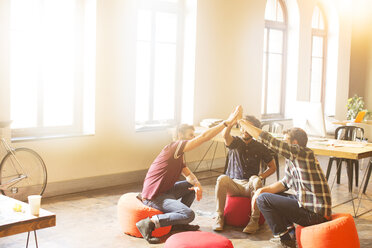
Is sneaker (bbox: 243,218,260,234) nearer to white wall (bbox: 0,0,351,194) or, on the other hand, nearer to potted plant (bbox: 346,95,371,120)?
white wall (bbox: 0,0,351,194)

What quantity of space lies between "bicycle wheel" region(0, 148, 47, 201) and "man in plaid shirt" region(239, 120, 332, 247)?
2.60 meters

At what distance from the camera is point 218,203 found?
5.10 meters

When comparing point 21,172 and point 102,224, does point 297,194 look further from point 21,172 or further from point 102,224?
point 21,172

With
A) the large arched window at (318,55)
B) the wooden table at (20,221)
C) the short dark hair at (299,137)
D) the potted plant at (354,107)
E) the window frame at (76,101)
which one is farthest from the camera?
the large arched window at (318,55)

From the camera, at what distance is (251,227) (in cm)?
496

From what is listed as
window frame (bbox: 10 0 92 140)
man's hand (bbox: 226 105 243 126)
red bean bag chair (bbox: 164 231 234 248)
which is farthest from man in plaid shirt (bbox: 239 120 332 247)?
window frame (bbox: 10 0 92 140)

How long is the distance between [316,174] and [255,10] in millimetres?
5102

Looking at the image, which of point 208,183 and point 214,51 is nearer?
point 208,183

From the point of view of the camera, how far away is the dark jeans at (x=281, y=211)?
4266 mm

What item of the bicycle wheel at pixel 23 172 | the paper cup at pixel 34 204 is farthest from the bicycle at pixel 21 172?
the paper cup at pixel 34 204

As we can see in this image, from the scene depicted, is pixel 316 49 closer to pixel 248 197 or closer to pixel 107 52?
pixel 107 52

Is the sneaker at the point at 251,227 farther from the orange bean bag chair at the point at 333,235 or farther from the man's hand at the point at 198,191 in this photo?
the orange bean bag chair at the point at 333,235

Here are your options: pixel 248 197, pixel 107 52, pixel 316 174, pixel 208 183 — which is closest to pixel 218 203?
pixel 248 197

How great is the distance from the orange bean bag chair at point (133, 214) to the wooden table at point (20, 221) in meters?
1.26
